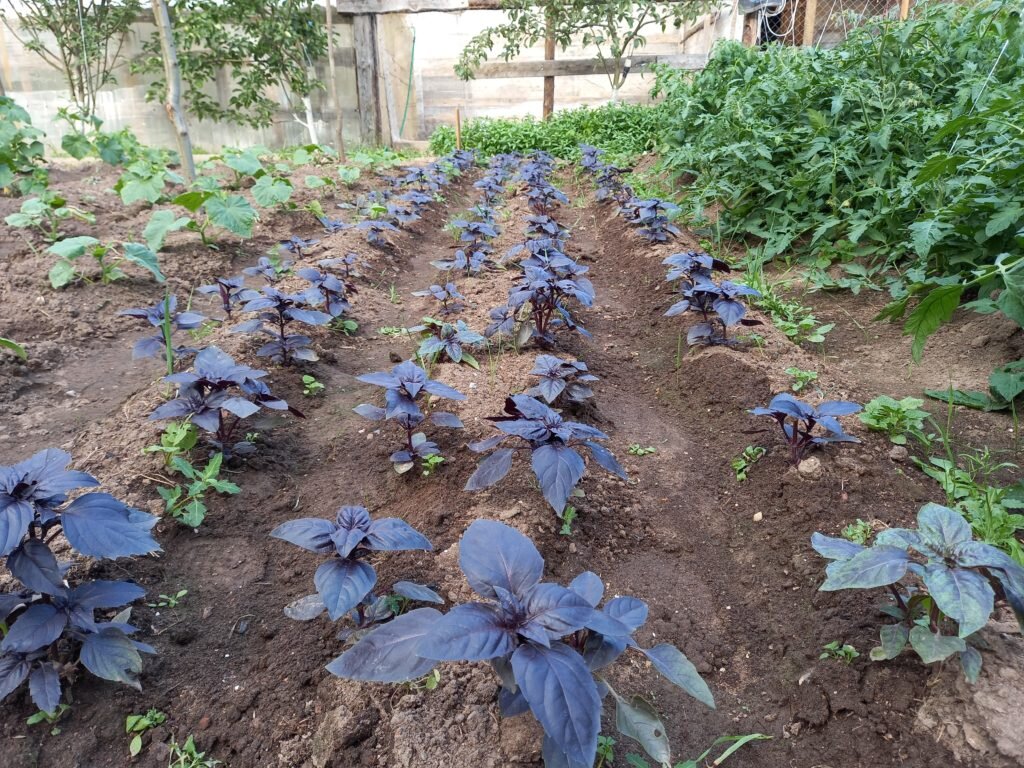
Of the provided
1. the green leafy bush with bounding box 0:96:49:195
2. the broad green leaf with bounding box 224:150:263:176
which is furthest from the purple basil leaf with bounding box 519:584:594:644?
the green leafy bush with bounding box 0:96:49:195

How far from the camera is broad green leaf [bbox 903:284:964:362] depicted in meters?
1.70

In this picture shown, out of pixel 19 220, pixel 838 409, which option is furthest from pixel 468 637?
pixel 19 220

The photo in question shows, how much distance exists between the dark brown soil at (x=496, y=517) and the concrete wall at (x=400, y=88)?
962 centimetres

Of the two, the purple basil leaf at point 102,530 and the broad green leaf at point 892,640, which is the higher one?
the purple basil leaf at point 102,530

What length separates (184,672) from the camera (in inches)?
54.6

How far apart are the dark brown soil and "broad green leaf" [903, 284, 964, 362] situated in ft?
1.36

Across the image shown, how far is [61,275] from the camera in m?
3.56

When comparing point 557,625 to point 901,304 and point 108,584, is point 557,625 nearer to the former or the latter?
point 108,584

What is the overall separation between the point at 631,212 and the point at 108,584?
4.39 m

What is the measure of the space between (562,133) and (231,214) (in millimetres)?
7916

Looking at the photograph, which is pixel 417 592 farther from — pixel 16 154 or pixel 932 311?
pixel 16 154

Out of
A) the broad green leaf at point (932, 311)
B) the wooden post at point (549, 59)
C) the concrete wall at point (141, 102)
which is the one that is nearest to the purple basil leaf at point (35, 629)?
the broad green leaf at point (932, 311)

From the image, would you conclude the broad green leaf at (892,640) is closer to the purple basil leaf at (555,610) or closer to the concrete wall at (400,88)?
the purple basil leaf at (555,610)

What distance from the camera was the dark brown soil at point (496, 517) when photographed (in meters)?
1.25
